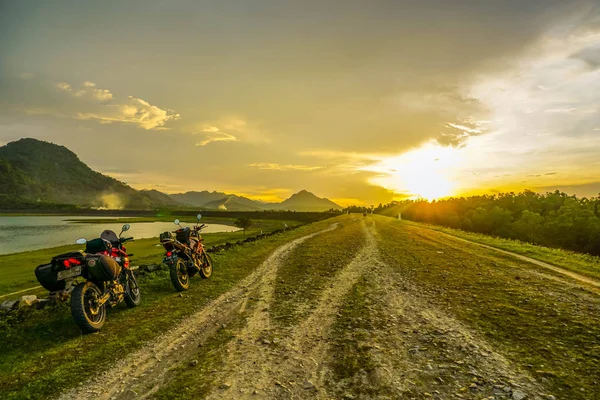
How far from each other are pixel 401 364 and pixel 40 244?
9900cm

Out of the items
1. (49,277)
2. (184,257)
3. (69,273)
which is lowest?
(184,257)

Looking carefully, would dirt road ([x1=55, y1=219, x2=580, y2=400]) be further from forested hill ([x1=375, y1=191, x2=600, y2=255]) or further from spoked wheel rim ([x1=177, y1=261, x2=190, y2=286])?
forested hill ([x1=375, y1=191, x2=600, y2=255])

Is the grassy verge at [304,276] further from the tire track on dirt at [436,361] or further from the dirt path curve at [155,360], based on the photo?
the tire track on dirt at [436,361]

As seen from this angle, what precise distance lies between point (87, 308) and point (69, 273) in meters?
1.13

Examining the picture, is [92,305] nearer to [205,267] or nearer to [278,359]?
[278,359]

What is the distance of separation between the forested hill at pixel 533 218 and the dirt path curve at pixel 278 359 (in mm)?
75379

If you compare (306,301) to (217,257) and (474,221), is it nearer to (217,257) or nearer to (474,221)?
(217,257)

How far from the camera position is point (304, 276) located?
51.3ft

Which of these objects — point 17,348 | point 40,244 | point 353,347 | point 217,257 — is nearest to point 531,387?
point 353,347

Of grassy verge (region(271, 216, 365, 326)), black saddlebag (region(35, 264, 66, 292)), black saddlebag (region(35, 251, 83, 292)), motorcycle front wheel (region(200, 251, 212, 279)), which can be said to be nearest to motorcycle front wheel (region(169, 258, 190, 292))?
motorcycle front wheel (region(200, 251, 212, 279))

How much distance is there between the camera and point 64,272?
8.47m

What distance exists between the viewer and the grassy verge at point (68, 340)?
635cm

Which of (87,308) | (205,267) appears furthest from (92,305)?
(205,267)

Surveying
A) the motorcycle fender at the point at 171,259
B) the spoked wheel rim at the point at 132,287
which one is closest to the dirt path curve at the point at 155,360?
the spoked wheel rim at the point at 132,287
